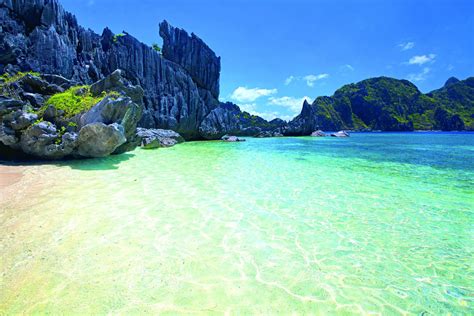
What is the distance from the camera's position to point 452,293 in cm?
376

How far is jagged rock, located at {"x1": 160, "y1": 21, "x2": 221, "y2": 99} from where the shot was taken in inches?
1853

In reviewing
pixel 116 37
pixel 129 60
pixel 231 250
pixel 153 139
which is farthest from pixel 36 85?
pixel 116 37

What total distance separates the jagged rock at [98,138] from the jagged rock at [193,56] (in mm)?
38295

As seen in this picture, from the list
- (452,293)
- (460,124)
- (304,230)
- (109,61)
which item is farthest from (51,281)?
(460,124)

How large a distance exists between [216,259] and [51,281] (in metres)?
2.69

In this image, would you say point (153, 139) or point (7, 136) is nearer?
point (7, 136)

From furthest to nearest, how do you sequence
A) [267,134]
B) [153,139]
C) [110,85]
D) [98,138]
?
[267,134] < [153,139] < [110,85] < [98,138]

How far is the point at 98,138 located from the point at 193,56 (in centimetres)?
4133

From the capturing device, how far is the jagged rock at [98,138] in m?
13.5

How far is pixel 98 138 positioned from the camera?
13750 millimetres

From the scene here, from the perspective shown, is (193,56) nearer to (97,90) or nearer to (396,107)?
(97,90)

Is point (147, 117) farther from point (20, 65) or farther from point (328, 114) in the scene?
point (328, 114)

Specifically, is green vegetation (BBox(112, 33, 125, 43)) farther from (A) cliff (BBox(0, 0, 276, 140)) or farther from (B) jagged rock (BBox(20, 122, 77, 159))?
(B) jagged rock (BBox(20, 122, 77, 159))

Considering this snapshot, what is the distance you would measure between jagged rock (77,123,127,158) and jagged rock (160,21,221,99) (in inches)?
1508
